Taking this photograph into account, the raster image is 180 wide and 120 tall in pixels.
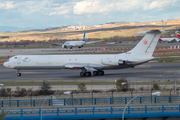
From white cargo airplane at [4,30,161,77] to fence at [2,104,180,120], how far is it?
1938 cm

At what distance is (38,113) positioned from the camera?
86.7ft

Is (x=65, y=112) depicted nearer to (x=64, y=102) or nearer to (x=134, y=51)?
(x=64, y=102)

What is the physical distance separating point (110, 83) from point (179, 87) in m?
9.56

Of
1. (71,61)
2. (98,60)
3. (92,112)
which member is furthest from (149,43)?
(92,112)

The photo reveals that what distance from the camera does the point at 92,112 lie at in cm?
2639

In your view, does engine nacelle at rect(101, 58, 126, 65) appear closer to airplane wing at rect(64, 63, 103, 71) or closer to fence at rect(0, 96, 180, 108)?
airplane wing at rect(64, 63, 103, 71)

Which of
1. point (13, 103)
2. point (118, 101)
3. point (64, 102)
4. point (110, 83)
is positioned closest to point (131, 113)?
point (118, 101)

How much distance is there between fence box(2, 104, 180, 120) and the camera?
25.1m

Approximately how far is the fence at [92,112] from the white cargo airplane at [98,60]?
19.4 meters

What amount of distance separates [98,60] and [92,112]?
22501 millimetres

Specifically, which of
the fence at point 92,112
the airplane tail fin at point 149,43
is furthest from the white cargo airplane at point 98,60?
the fence at point 92,112

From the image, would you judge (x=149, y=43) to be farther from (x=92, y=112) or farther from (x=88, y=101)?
(x=92, y=112)

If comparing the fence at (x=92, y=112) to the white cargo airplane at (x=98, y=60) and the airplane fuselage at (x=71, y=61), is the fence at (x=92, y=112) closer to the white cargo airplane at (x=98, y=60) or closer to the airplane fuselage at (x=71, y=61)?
the white cargo airplane at (x=98, y=60)

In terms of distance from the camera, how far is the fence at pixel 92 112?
25125mm
